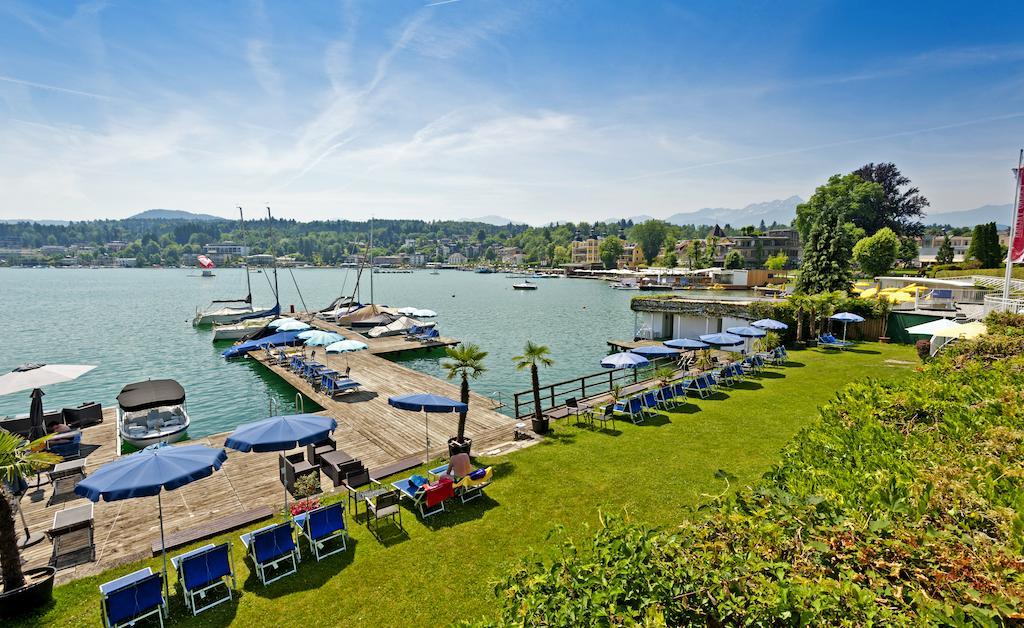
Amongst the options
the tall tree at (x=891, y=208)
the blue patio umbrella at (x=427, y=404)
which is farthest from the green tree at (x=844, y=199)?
the blue patio umbrella at (x=427, y=404)

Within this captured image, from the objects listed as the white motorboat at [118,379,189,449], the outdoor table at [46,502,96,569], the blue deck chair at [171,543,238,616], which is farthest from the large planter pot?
the white motorboat at [118,379,189,449]

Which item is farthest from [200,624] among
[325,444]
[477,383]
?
[477,383]

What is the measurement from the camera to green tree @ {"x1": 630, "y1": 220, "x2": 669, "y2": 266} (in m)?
175

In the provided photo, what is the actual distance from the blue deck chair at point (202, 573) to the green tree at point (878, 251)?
8127 centimetres

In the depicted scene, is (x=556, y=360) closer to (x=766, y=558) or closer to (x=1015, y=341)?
(x=1015, y=341)

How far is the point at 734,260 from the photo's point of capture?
4353 inches

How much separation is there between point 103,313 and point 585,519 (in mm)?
78802

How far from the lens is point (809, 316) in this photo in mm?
28859

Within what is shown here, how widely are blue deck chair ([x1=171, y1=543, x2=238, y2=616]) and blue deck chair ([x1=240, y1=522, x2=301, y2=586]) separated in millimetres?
424

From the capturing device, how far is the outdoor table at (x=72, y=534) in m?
8.96

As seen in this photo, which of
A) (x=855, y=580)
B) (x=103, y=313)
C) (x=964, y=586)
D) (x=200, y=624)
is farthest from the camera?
(x=103, y=313)

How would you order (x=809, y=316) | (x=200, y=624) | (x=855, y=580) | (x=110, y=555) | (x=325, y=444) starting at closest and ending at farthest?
(x=855, y=580) < (x=200, y=624) < (x=110, y=555) < (x=325, y=444) < (x=809, y=316)

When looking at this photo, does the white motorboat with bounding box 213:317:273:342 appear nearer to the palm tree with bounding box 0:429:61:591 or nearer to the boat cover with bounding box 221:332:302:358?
the boat cover with bounding box 221:332:302:358

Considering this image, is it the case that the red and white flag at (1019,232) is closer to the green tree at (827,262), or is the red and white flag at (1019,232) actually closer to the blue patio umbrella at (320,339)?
the green tree at (827,262)
